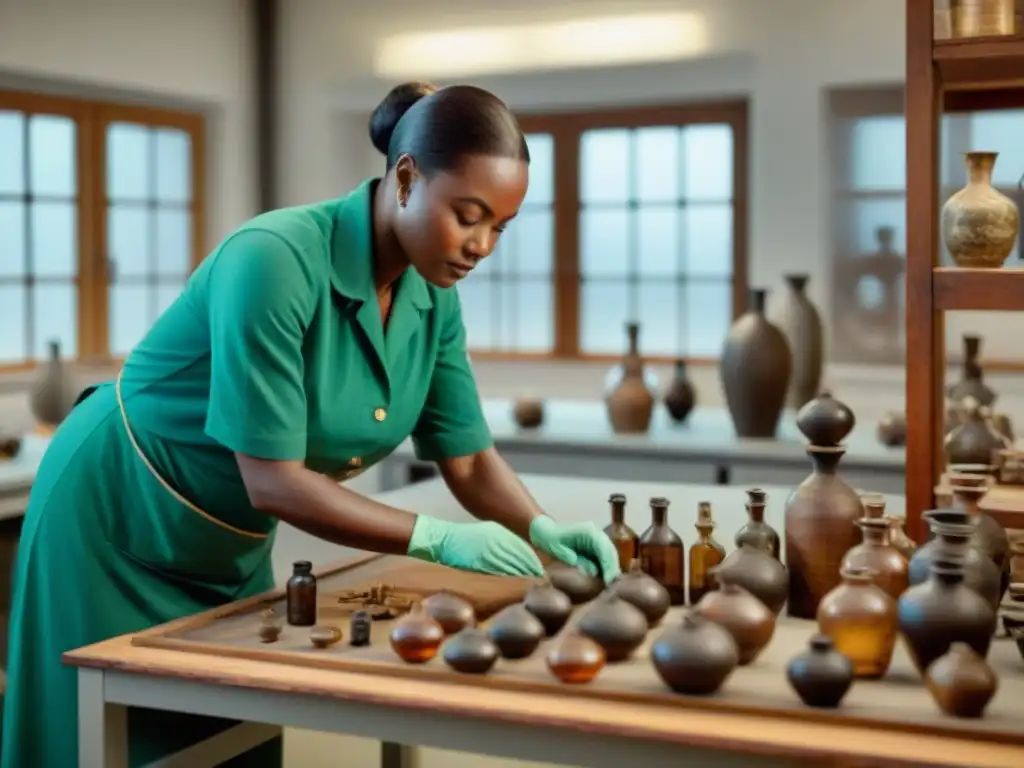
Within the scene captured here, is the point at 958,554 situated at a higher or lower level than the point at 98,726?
higher

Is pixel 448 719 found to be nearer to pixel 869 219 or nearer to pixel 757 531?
pixel 757 531

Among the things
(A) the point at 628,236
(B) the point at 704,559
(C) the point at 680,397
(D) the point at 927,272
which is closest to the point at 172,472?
(B) the point at 704,559

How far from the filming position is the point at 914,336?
7.17 ft

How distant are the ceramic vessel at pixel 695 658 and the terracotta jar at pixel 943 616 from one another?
0.71ft

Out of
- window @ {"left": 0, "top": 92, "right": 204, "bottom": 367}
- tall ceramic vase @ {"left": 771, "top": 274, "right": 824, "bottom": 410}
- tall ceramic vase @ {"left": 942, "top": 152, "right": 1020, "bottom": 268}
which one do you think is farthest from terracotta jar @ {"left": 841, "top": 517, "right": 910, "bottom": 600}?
window @ {"left": 0, "top": 92, "right": 204, "bottom": 367}

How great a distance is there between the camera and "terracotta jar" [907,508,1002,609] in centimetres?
166

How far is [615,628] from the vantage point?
1.65 meters

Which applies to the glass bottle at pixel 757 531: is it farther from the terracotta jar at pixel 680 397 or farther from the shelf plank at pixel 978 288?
the terracotta jar at pixel 680 397

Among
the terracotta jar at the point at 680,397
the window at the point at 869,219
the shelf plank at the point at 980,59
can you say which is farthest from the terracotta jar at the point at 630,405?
the shelf plank at the point at 980,59

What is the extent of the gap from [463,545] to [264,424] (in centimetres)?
33

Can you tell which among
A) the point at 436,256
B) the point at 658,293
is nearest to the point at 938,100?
the point at 436,256

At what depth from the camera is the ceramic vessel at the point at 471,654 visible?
1.61 metres

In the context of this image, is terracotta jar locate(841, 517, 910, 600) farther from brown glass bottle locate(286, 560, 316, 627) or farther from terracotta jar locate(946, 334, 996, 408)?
terracotta jar locate(946, 334, 996, 408)

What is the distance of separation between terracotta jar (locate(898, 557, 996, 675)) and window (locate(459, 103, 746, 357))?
4.63 metres
